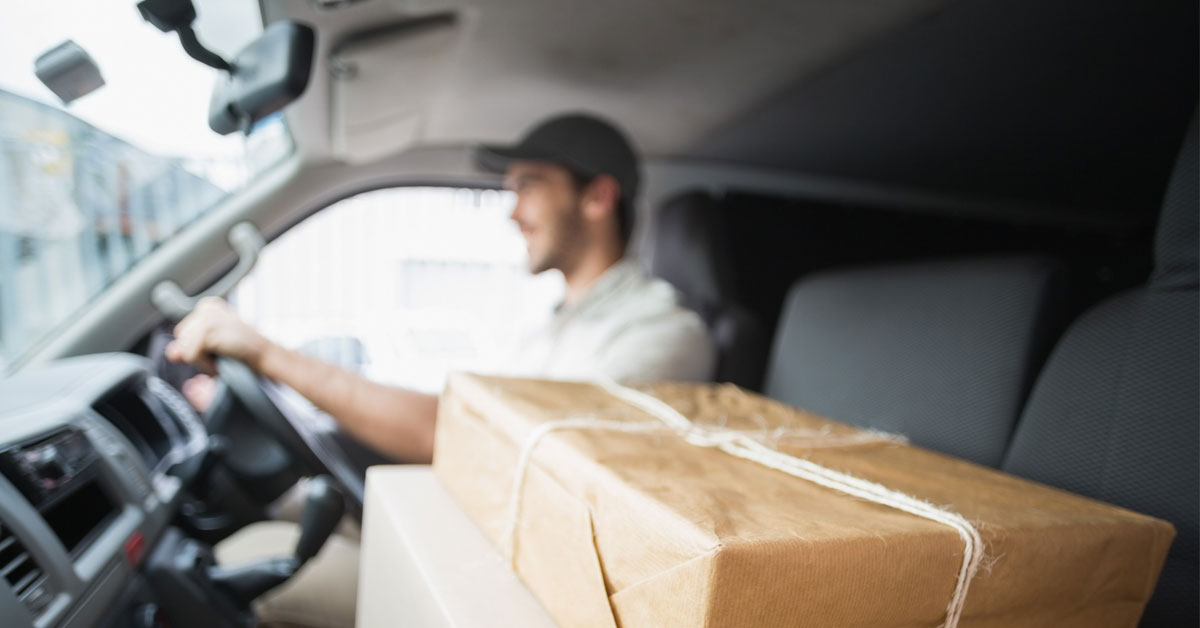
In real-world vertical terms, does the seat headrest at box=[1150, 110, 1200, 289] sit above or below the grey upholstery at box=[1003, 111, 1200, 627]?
above

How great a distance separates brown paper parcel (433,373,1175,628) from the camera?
40 centimetres

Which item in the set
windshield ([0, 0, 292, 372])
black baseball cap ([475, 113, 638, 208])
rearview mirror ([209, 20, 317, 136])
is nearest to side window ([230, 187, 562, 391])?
black baseball cap ([475, 113, 638, 208])

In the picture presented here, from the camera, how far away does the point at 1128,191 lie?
2.35 m

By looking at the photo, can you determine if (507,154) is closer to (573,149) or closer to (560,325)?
(573,149)

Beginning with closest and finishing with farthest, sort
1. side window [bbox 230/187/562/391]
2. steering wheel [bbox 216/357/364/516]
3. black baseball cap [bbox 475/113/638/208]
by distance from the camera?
steering wheel [bbox 216/357/364/516], black baseball cap [bbox 475/113/638/208], side window [bbox 230/187/562/391]

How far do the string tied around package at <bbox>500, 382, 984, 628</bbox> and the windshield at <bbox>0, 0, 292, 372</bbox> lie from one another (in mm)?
529

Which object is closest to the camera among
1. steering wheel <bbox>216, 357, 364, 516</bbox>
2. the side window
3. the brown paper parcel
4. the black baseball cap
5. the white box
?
the brown paper parcel

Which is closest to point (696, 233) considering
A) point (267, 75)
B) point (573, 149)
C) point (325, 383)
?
point (573, 149)

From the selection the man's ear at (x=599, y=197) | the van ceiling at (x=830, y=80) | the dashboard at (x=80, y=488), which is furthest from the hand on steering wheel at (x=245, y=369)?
the man's ear at (x=599, y=197)

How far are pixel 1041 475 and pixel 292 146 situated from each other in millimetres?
1610

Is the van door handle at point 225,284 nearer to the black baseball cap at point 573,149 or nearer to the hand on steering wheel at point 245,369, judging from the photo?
the hand on steering wheel at point 245,369

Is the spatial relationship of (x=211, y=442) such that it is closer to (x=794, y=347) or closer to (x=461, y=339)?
(x=794, y=347)

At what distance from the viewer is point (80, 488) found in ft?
2.76

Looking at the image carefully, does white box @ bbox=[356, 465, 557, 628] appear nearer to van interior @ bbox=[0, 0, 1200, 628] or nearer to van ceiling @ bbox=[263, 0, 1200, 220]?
van interior @ bbox=[0, 0, 1200, 628]
